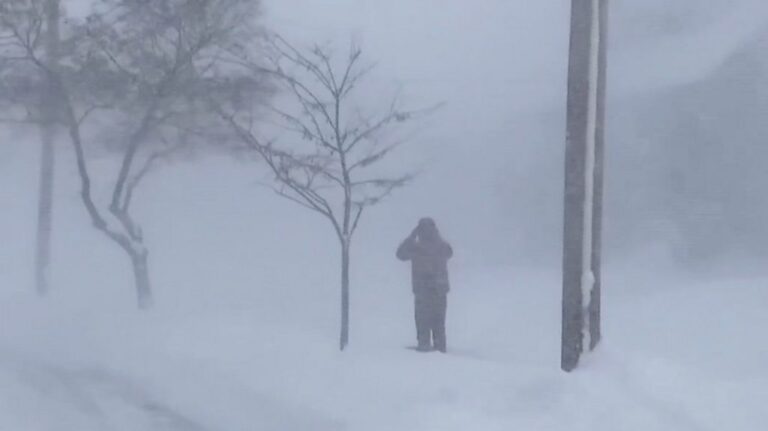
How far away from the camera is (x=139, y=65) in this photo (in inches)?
622

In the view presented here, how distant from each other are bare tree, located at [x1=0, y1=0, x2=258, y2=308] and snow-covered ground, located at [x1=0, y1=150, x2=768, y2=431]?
4.72 feet

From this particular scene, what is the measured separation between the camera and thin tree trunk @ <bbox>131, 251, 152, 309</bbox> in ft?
56.1

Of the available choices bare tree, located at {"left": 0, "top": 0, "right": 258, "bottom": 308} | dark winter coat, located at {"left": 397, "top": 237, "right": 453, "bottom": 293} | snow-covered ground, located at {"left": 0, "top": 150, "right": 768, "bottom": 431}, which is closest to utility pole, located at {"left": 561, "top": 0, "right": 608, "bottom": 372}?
snow-covered ground, located at {"left": 0, "top": 150, "right": 768, "bottom": 431}

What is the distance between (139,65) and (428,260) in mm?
4674

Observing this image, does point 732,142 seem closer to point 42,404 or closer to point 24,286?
point 24,286

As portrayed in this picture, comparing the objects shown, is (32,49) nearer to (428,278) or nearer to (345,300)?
(345,300)

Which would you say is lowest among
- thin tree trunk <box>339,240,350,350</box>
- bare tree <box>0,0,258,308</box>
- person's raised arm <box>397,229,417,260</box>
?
thin tree trunk <box>339,240,350,350</box>

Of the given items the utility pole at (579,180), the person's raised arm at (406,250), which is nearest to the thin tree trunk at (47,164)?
the person's raised arm at (406,250)

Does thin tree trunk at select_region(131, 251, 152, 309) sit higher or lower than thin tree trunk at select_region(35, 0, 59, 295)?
lower

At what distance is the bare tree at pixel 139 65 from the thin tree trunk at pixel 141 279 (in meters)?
1.03

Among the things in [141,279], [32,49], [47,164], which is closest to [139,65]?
[32,49]

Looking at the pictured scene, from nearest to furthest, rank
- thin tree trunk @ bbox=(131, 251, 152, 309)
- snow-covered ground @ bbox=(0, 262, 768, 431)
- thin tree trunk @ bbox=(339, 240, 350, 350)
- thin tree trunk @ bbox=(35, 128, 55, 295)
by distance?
snow-covered ground @ bbox=(0, 262, 768, 431) → thin tree trunk @ bbox=(339, 240, 350, 350) → thin tree trunk @ bbox=(131, 251, 152, 309) → thin tree trunk @ bbox=(35, 128, 55, 295)

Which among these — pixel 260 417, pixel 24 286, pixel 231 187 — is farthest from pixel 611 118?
pixel 260 417

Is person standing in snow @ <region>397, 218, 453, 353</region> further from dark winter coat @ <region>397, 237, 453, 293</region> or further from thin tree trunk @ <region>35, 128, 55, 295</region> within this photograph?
thin tree trunk @ <region>35, 128, 55, 295</region>
